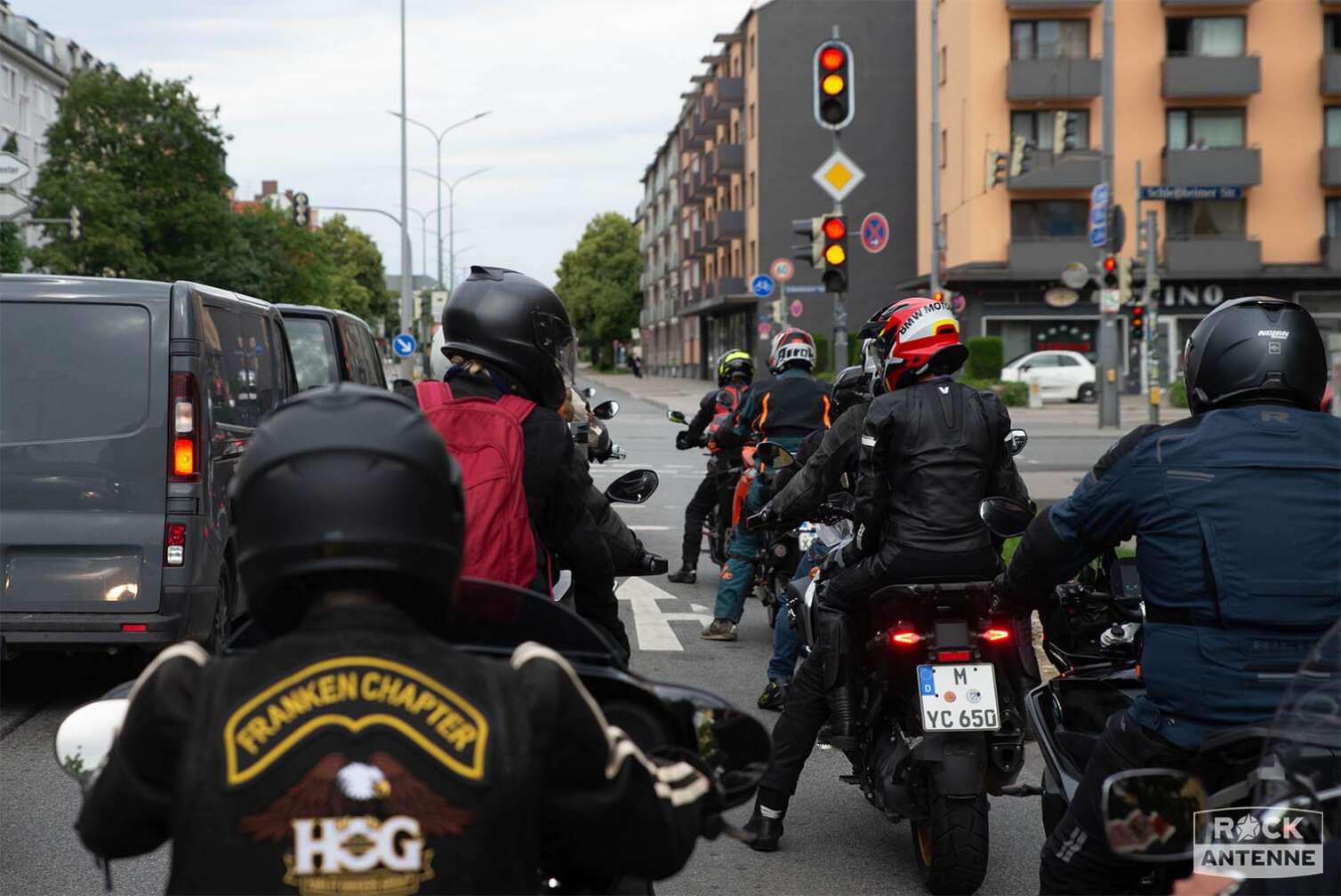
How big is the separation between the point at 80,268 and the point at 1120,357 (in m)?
39.9

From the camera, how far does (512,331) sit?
397 cm

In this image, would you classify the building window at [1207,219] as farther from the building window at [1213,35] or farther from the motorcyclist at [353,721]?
the motorcyclist at [353,721]

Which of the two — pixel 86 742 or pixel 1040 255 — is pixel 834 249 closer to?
pixel 86 742

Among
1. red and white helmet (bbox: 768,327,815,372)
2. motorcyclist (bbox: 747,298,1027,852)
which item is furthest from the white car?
motorcyclist (bbox: 747,298,1027,852)

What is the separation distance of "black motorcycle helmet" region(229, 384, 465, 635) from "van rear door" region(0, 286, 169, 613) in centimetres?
575

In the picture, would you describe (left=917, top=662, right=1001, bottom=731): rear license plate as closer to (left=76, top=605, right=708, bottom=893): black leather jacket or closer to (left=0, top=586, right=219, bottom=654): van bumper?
(left=76, top=605, right=708, bottom=893): black leather jacket

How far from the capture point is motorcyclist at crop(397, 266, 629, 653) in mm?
3525

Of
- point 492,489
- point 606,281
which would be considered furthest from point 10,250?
point 606,281

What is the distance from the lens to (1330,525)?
2.97 m

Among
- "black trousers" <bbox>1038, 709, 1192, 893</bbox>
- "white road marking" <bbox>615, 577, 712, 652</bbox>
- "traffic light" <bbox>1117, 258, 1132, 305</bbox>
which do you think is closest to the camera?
"black trousers" <bbox>1038, 709, 1192, 893</bbox>

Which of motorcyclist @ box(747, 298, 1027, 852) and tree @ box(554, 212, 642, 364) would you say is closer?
motorcyclist @ box(747, 298, 1027, 852)

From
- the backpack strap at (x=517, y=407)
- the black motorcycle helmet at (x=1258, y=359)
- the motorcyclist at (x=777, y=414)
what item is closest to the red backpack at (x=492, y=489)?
the backpack strap at (x=517, y=407)

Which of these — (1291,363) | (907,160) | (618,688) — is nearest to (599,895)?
(618,688)

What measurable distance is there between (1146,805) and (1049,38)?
48633 millimetres
